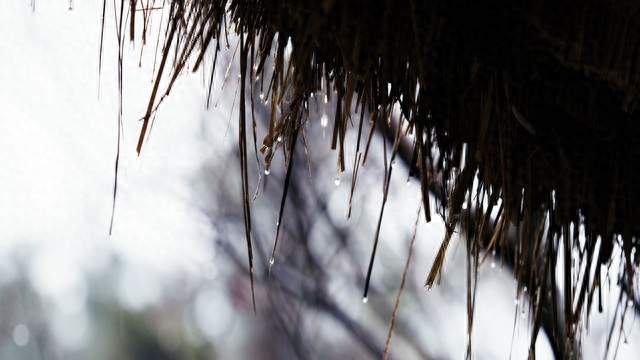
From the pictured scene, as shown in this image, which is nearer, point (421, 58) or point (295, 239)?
point (421, 58)

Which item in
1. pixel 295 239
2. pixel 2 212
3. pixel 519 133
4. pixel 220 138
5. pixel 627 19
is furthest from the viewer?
pixel 2 212

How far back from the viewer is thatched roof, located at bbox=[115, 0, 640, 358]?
626 millimetres

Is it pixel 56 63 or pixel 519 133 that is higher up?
pixel 519 133

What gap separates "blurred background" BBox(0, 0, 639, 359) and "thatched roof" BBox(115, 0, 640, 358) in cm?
275

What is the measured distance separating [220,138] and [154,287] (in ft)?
3.71

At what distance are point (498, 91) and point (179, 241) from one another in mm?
4314

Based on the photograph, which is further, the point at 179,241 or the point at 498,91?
the point at 179,241

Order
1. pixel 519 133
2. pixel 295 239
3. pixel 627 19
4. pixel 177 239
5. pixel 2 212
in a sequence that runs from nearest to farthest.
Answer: pixel 627 19, pixel 519 133, pixel 295 239, pixel 177 239, pixel 2 212

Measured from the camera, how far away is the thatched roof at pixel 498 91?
24.7 inches

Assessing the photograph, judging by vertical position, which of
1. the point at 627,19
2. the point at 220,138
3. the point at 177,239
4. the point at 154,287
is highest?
the point at 627,19

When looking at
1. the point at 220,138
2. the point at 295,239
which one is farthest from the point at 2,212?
the point at 295,239

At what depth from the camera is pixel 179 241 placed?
16.0 ft

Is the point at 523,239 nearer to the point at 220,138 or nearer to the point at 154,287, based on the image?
the point at 220,138

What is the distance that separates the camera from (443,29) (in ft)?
2.20
